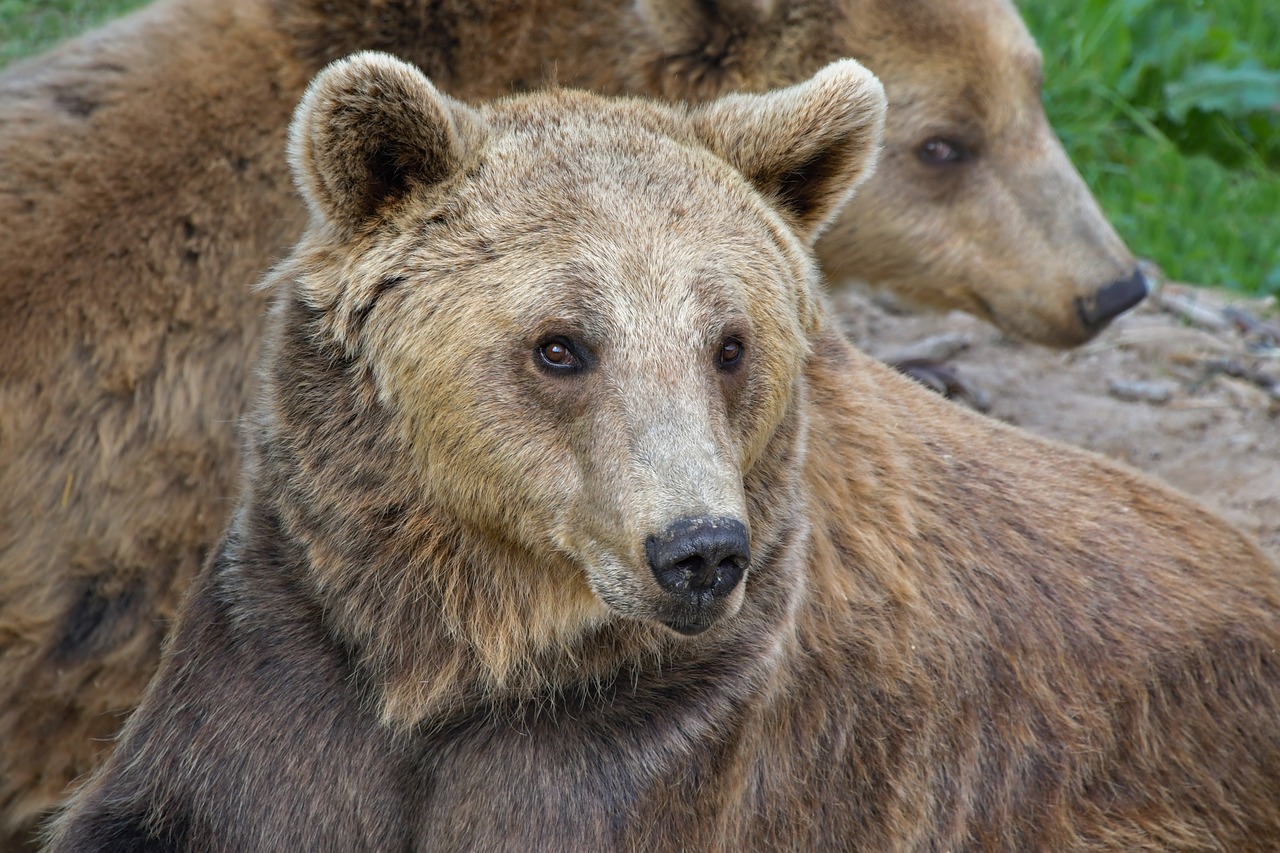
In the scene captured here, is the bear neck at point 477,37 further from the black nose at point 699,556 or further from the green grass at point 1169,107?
the green grass at point 1169,107

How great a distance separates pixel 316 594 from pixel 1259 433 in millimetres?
5337

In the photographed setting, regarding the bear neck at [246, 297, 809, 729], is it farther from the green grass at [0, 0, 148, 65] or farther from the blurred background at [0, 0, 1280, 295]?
the blurred background at [0, 0, 1280, 295]

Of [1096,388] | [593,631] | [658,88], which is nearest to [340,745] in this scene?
[593,631]

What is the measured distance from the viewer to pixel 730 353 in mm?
4121

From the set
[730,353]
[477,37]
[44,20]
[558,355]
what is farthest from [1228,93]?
[558,355]

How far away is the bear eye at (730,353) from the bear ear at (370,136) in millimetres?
828

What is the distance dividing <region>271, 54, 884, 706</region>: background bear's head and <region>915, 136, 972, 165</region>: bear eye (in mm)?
3270

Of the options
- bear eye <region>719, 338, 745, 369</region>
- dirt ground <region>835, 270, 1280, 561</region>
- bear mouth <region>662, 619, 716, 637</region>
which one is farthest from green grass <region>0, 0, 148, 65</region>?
bear mouth <region>662, 619, 716, 637</region>

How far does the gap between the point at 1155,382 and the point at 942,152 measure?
1.77 metres

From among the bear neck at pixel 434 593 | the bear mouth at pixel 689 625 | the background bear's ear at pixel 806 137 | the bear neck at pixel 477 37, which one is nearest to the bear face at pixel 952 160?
the bear neck at pixel 477 37

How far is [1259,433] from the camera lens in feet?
26.2

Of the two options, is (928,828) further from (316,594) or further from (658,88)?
(658,88)

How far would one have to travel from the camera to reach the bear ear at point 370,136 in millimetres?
3959

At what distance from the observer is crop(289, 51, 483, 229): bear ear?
3.96 meters
